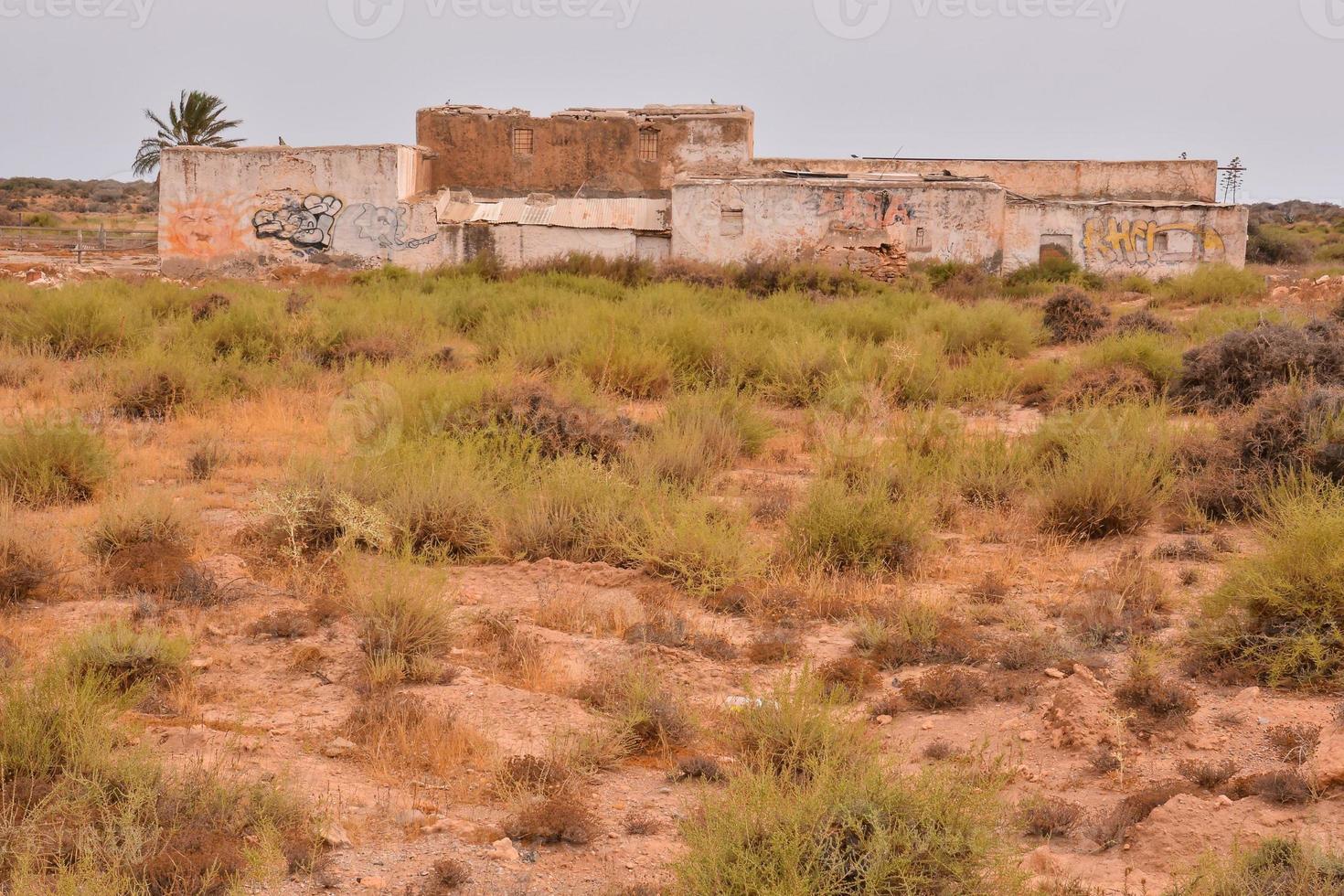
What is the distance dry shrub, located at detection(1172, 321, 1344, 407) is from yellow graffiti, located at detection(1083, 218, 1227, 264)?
17221 millimetres

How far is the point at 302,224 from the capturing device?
28000 mm

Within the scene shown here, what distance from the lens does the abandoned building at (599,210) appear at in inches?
1070

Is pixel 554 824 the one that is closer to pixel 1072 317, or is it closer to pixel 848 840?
pixel 848 840

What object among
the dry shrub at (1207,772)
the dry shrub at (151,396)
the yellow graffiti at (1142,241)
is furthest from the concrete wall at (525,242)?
the dry shrub at (1207,772)

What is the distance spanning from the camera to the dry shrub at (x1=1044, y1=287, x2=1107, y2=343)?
58.2 feet

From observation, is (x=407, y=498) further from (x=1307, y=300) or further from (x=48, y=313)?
(x=1307, y=300)

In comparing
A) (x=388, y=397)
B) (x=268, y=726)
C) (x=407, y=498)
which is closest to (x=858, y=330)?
(x=388, y=397)

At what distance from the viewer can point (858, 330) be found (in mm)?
16484

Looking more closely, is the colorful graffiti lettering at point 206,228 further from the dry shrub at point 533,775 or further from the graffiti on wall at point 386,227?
the dry shrub at point 533,775

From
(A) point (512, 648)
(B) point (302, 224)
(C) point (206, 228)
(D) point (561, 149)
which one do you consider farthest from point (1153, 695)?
(C) point (206, 228)

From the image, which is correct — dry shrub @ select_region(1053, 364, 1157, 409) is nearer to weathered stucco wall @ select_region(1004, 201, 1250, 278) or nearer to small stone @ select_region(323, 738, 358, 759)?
small stone @ select_region(323, 738, 358, 759)

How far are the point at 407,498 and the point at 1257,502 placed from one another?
572cm

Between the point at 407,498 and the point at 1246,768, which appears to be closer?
the point at 1246,768

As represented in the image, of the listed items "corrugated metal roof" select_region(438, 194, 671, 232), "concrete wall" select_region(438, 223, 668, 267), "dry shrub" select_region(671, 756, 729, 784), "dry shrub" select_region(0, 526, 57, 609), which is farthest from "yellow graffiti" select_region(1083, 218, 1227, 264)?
"dry shrub" select_region(671, 756, 729, 784)
